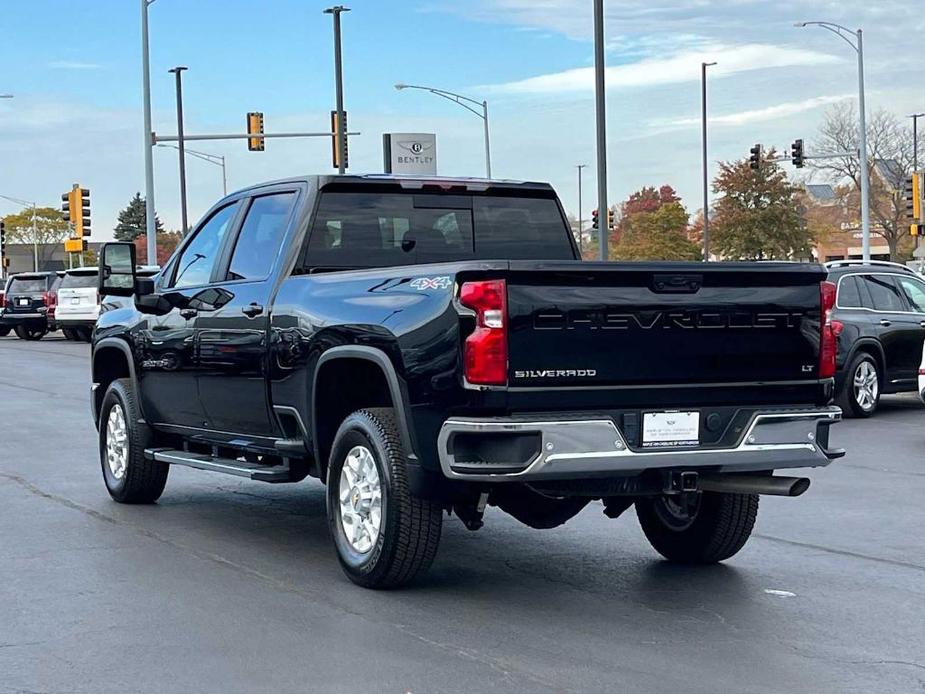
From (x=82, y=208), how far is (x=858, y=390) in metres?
37.2

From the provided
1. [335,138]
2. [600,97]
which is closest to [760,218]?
[335,138]

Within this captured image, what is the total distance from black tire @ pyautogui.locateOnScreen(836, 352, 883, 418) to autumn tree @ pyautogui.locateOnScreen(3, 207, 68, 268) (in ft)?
435

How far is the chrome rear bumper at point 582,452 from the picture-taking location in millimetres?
6387

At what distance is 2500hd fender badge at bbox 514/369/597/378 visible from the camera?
6.47 meters

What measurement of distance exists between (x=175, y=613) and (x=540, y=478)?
1.84m

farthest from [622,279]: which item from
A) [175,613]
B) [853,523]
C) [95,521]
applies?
[95,521]

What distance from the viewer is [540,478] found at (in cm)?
644

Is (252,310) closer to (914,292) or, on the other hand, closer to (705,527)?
(705,527)

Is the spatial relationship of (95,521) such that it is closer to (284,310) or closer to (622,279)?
A: (284,310)

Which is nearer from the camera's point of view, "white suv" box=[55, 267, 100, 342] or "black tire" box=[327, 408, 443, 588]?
"black tire" box=[327, 408, 443, 588]

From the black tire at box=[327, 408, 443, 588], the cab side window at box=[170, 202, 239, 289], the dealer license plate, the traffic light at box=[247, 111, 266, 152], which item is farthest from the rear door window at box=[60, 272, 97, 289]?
the dealer license plate

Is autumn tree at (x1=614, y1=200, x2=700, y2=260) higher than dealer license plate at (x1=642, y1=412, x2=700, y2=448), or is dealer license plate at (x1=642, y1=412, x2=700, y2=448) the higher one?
autumn tree at (x1=614, y1=200, x2=700, y2=260)

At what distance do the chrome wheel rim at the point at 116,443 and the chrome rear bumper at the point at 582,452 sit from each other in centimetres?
436

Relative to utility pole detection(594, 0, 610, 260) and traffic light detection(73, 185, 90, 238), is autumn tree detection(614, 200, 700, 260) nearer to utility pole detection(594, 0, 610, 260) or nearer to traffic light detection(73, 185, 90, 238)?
traffic light detection(73, 185, 90, 238)
